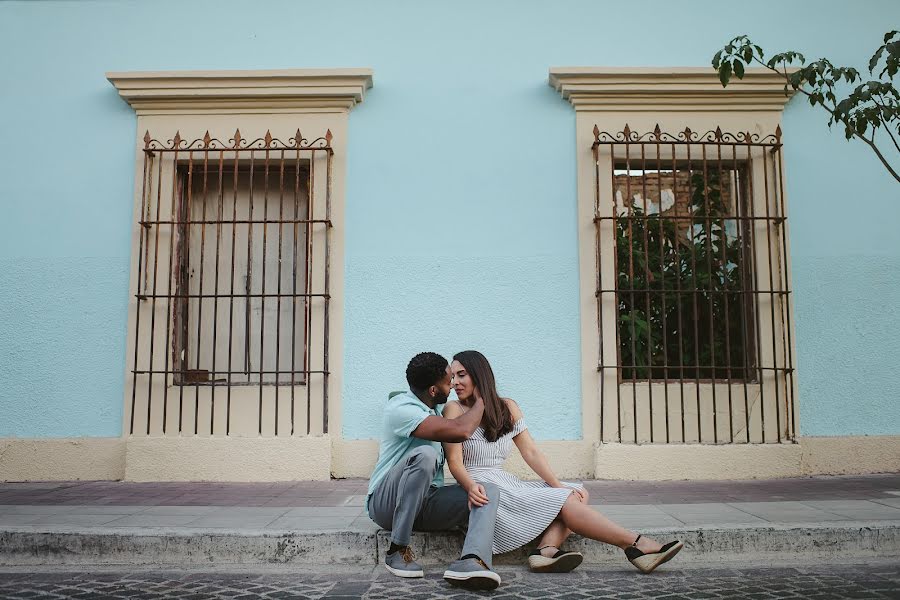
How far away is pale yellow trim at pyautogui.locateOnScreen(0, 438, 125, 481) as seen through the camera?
278 inches

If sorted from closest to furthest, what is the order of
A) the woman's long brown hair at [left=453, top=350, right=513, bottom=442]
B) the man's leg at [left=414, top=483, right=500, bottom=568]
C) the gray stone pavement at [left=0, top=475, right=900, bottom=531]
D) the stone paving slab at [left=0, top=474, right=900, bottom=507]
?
the man's leg at [left=414, top=483, right=500, bottom=568], the woman's long brown hair at [left=453, top=350, right=513, bottom=442], the gray stone pavement at [left=0, top=475, right=900, bottom=531], the stone paving slab at [left=0, top=474, right=900, bottom=507]

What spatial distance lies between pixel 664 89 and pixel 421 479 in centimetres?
462

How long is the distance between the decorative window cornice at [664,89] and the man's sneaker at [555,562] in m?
4.36

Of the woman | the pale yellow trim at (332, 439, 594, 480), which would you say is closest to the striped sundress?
the woman

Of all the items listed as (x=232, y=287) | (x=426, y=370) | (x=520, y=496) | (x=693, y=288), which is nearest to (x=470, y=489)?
(x=520, y=496)

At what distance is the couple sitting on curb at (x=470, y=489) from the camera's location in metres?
4.25

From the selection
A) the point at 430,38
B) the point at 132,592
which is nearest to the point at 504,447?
the point at 132,592

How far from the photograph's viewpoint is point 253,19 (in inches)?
300

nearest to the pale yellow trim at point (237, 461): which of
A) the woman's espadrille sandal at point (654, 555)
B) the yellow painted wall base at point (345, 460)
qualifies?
the yellow painted wall base at point (345, 460)

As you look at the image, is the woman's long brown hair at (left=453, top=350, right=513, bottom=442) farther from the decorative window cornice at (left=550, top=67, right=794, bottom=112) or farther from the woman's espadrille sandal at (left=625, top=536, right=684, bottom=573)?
the decorative window cornice at (left=550, top=67, right=794, bottom=112)

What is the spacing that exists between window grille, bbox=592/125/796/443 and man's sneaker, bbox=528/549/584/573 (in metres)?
2.75

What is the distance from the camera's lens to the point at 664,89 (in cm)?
730

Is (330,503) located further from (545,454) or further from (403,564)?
(545,454)

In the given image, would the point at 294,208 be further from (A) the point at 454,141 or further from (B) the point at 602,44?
Answer: (B) the point at 602,44
